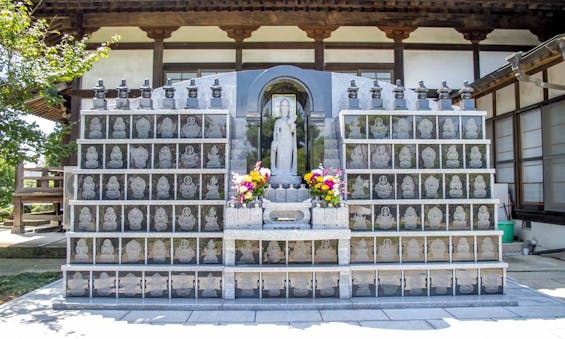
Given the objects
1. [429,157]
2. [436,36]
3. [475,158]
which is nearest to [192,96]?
[429,157]

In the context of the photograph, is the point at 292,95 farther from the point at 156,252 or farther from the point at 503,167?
the point at 503,167

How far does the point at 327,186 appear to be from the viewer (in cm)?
609

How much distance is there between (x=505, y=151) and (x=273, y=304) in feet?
33.4

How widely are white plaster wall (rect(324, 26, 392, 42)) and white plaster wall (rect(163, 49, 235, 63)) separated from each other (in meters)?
3.20

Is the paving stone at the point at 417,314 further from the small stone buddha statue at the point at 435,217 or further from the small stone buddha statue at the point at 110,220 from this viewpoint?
the small stone buddha statue at the point at 110,220

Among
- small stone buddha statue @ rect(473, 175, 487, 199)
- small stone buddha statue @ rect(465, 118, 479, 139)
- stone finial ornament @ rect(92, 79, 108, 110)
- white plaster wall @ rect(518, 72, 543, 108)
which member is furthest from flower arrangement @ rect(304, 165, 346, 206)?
white plaster wall @ rect(518, 72, 543, 108)

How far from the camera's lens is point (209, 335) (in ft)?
15.7

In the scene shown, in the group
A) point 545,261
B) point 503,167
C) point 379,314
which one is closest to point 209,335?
point 379,314

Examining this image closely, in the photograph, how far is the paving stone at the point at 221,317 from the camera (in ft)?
17.3

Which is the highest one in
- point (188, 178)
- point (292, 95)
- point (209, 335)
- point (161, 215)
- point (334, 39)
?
point (334, 39)

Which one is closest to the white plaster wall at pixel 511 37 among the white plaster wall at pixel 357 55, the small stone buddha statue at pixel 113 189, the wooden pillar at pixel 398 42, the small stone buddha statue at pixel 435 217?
the wooden pillar at pixel 398 42

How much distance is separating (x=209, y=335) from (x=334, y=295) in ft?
6.72

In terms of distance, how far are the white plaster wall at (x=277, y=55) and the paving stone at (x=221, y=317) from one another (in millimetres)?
8496

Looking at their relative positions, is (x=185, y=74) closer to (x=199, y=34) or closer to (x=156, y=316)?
(x=199, y=34)
